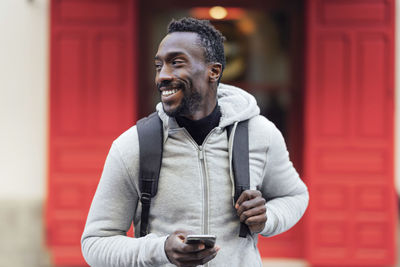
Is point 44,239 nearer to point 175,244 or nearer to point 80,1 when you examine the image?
point 80,1

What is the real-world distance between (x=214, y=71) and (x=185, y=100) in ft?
0.56

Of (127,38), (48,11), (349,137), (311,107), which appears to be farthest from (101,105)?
(349,137)

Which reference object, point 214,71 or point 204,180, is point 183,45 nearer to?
point 214,71

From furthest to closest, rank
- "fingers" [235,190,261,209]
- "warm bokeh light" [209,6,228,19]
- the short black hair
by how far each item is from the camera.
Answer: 1. "warm bokeh light" [209,6,228,19]
2. the short black hair
3. "fingers" [235,190,261,209]

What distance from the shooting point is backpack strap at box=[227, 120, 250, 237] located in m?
1.86

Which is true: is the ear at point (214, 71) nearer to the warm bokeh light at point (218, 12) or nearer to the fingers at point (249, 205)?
the fingers at point (249, 205)

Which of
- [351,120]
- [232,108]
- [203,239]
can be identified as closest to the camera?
[203,239]

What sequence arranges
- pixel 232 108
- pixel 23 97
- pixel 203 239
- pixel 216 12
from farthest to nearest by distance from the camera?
pixel 216 12 < pixel 23 97 < pixel 232 108 < pixel 203 239

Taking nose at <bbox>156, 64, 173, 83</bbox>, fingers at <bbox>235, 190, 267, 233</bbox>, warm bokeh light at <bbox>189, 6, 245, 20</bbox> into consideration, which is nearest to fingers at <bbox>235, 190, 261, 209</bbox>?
fingers at <bbox>235, 190, 267, 233</bbox>

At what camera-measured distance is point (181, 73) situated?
1.84 metres

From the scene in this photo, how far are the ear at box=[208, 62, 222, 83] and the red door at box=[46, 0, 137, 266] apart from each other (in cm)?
340

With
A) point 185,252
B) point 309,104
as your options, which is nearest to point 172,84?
point 185,252

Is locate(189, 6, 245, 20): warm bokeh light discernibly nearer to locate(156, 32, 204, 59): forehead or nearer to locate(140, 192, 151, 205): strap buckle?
locate(156, 32, 204, 59): forehead

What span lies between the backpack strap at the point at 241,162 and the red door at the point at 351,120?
344 centimetres
